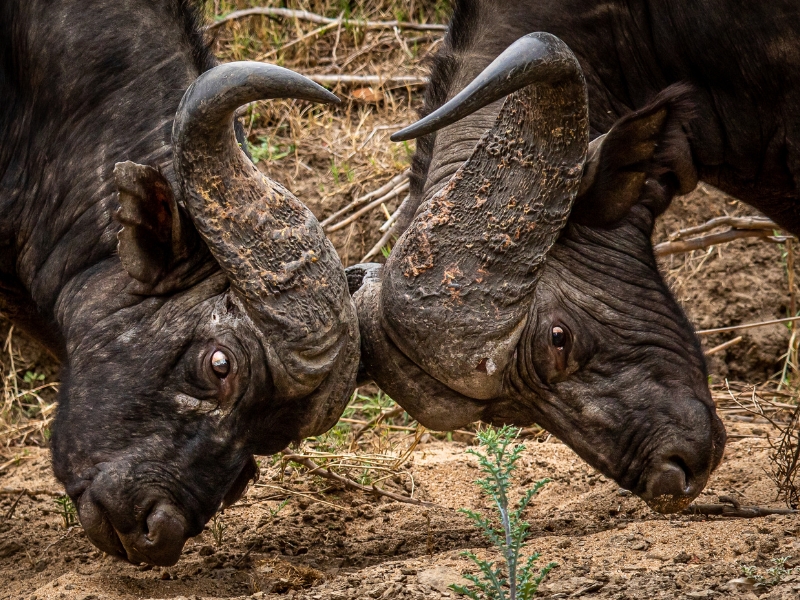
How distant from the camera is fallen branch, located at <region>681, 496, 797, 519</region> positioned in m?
5.29

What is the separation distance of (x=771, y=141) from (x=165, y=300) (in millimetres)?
2813

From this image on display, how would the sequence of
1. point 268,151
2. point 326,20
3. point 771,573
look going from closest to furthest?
point 771,573, point 268,151, point 326,20

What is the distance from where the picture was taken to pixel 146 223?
179 inches

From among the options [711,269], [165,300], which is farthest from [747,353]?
[165,300]

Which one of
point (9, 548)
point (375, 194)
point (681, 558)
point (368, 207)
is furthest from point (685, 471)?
point (375, 194)

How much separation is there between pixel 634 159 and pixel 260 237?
5.29ft

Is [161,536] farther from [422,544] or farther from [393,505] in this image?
[393,505]

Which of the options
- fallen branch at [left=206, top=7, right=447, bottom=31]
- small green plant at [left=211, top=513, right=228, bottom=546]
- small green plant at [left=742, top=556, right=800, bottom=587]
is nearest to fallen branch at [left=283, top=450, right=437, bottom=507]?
small green plant at [left=211, top=513, right=228, bottom=546]

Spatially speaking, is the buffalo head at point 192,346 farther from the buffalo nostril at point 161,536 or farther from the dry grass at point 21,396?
the dry grass at point 21,396

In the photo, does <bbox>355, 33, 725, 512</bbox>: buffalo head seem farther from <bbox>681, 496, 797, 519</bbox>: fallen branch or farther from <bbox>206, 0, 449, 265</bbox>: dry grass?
<bbox>206, 0, 449, 265</bbox>: dry grass

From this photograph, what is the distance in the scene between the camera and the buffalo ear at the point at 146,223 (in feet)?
14.4

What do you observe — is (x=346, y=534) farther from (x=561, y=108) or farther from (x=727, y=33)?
(x=727, y=33)

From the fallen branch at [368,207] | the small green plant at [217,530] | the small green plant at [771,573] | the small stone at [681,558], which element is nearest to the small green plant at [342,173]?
the fallen branch at [368,207]

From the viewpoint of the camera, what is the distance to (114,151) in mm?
5082
